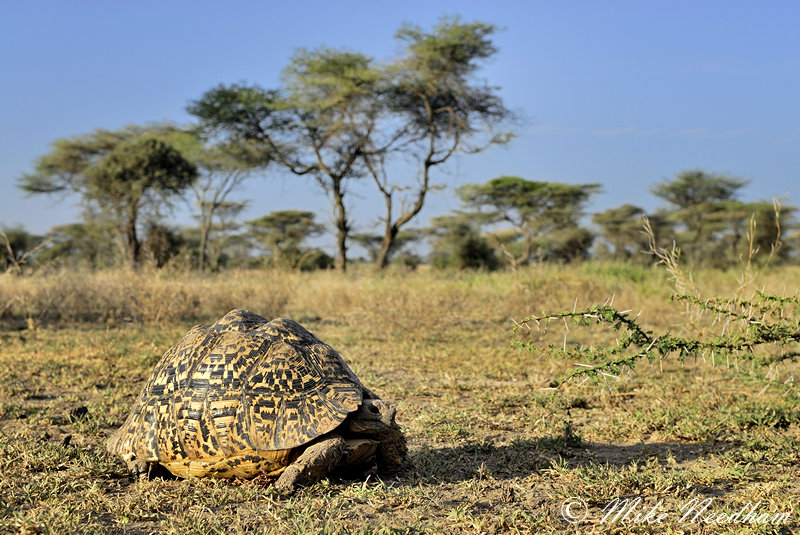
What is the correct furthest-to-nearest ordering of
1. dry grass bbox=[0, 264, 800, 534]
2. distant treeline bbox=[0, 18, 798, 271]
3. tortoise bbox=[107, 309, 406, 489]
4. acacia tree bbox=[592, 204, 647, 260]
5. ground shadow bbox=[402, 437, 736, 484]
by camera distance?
acacia tree bbox=[592, 204, 647, 260] → distant treeline bbox=[0, 18, 798, 271] → ground shadow bbox=[402, 437, 736, 484] → tortoise bbox=[107, 309, 406, 489] → dry grass bbox=[0, 264, 800, 534]

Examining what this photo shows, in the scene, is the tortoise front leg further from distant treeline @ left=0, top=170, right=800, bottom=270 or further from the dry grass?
distant treeline @ left=0, top=170, right=800, bottom=270

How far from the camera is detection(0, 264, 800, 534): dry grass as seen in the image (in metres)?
3.09

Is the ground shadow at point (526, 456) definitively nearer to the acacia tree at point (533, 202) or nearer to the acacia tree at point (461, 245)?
the acacia tree at point (461, 245)

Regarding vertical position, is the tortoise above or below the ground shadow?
above

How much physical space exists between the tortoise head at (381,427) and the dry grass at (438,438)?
13cm

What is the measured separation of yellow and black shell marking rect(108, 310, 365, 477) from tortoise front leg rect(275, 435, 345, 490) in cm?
7

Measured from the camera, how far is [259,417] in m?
3.26

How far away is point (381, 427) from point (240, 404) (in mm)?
707


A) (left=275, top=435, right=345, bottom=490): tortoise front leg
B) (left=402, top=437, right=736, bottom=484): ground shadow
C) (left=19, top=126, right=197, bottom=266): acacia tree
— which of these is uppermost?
(left=19, top=126, right=197, bottom=266): acacia tree

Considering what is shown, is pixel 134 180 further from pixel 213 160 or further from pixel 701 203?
pixel 701 203

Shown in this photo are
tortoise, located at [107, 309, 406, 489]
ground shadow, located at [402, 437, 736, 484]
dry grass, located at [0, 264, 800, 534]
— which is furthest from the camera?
ground shadow, located at [402, 437, 736, 484]

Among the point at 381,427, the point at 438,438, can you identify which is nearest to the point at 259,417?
the point at 381,427

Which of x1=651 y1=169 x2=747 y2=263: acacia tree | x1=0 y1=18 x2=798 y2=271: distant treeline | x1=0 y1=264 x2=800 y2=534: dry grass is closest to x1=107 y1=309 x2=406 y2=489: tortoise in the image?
x1=0 y1=264 x2=800 y2=534: dry grass

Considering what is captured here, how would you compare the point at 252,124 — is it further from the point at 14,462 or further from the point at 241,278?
the point at 14,462
